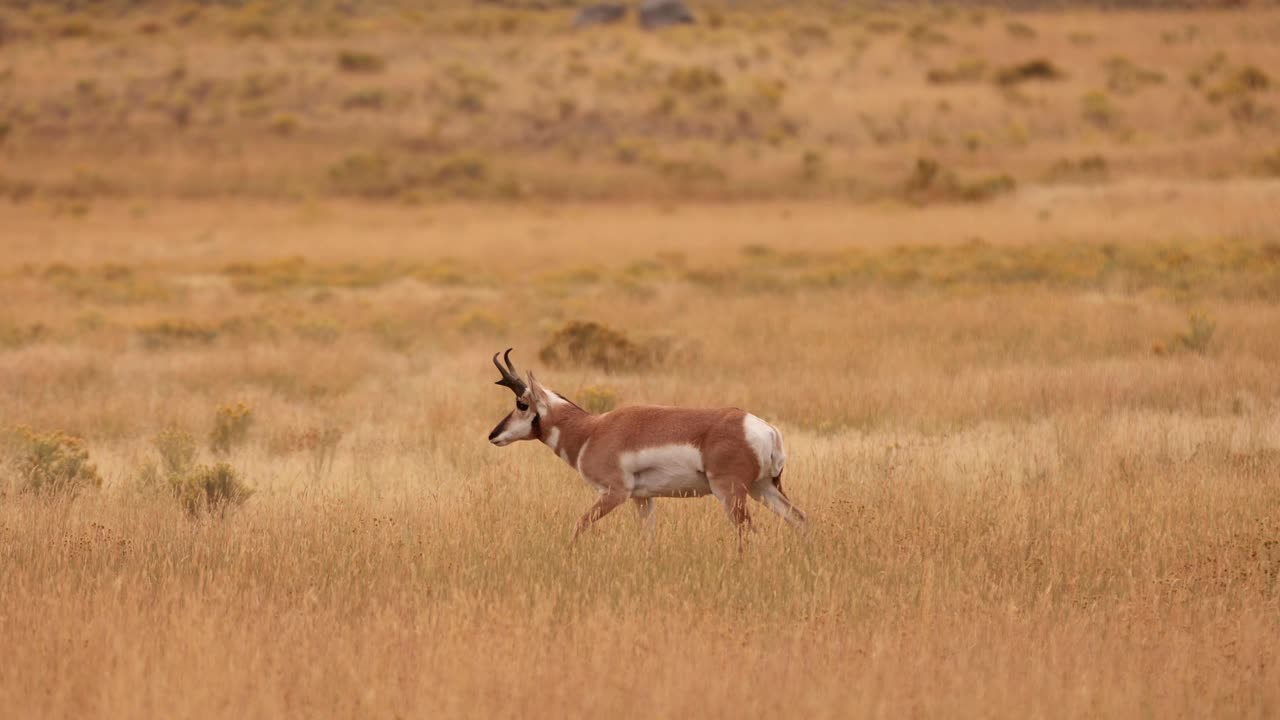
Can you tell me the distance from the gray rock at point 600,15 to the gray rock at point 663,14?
54.7 inches

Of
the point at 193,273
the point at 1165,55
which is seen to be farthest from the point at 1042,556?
the point at 1165,55

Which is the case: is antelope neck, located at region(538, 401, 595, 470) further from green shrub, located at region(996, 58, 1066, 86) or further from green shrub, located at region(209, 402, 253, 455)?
green shrub, located at region(996, 58, 1066, 86)

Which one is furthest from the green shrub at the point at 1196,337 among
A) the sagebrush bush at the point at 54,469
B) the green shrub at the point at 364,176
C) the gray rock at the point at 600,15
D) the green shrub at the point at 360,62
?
the gray rock at the point at 600,15

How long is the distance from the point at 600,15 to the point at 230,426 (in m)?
67.4

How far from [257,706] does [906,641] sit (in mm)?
2854

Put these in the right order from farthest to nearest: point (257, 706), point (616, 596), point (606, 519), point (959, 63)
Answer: point (959, 63) < point (606, 519) < point (616, 596) < point (257, 706)

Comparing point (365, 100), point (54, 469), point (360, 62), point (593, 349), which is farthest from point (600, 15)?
point (54, 469)

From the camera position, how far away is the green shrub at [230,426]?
13.0 m

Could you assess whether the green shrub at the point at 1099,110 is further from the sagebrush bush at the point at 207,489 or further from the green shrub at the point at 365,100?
the sagebrush bush at the point at 207,489

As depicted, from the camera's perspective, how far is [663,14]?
76562mm

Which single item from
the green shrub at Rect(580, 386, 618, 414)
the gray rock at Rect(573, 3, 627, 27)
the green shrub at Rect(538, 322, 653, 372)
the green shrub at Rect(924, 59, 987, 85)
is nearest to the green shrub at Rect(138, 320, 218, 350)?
the green shrub at Rect(538, 322, 653, 372)

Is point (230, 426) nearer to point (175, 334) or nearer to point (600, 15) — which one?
point (175, 334)

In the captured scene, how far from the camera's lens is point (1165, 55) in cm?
6397

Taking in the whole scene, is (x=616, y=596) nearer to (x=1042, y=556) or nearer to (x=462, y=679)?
(x=462, y=679)
